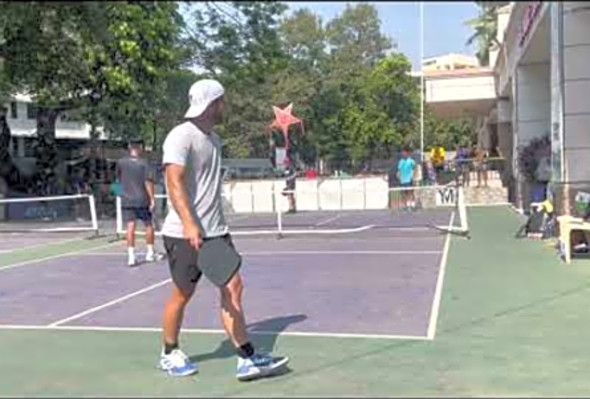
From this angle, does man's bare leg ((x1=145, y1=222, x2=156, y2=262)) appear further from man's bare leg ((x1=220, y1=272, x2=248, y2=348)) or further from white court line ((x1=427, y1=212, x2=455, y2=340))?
man's bare leg ((x1=220, y1=272, x2=248, y2=348))

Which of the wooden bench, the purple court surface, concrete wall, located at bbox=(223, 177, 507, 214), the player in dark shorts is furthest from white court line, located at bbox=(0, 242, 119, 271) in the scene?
the wooden bench

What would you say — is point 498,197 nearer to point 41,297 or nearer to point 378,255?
point 378,255

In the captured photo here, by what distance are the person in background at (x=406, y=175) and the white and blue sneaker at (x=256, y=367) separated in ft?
A: 61.2

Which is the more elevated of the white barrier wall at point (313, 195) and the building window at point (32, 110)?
the building window at point (32, 110)

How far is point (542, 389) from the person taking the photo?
21.4 feet

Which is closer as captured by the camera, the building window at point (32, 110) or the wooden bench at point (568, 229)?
the wooden bench at point (568, 229)

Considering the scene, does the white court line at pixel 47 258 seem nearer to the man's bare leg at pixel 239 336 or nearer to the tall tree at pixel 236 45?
the tall tree at pixel 236 45

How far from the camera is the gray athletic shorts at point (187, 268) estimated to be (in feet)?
22.2

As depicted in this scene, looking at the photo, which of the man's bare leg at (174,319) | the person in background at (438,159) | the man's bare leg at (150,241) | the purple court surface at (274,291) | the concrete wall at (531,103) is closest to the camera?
the man's bare leg at (174,319)

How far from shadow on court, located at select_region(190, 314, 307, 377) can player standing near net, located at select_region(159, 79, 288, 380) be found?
0.53 meters

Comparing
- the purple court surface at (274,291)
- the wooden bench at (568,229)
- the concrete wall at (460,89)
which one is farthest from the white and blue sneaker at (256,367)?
the concrete wall at (460,89)

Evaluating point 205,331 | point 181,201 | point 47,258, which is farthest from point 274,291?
point 47,258

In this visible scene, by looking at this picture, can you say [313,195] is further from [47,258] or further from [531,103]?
[47,258]

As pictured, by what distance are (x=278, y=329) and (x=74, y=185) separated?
2672 centimetres
